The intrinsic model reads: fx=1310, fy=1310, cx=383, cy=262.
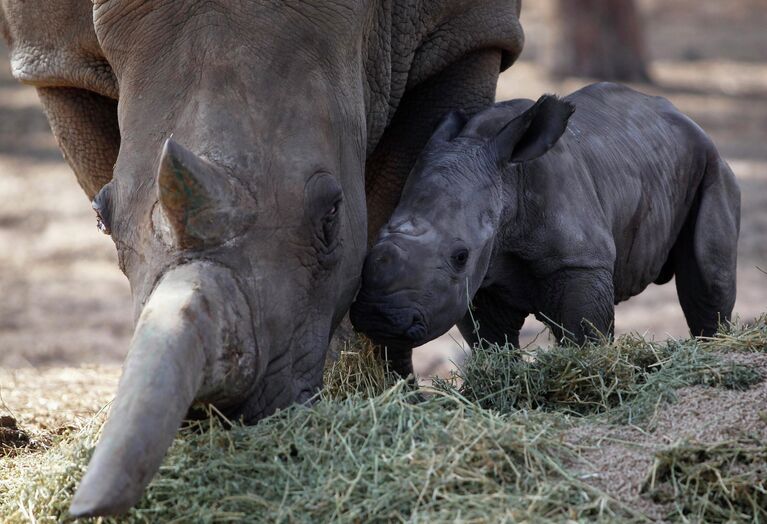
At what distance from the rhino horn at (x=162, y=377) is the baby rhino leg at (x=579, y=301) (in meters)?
1.61

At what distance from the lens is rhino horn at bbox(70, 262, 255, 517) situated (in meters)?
3.21

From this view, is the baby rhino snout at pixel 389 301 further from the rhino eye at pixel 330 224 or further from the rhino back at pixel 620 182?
the rhino back at pixel 620 182

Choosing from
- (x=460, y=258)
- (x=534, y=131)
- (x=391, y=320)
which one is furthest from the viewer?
(x=534, y=131)

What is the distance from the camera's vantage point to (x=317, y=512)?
11.7ft

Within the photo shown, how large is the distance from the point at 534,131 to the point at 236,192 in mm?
1476

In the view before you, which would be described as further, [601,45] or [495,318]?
[601,45]

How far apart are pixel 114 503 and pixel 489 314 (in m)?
2.70

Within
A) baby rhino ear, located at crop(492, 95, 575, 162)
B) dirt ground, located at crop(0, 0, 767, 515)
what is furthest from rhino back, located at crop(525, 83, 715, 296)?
dirt ground, located at crop(0, 0, 767, 515)

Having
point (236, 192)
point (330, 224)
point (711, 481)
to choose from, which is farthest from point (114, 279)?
point (711, 481)

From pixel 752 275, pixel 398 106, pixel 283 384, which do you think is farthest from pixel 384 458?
pixel 752 275

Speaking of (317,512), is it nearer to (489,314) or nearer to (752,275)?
(489,314)

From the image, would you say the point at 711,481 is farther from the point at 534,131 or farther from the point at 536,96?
the point at 536,96

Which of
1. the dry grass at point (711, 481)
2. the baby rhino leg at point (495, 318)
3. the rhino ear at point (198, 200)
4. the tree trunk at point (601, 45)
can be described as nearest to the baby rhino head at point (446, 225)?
the baby rhino leg at point (495, 318)

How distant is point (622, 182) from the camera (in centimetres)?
563
